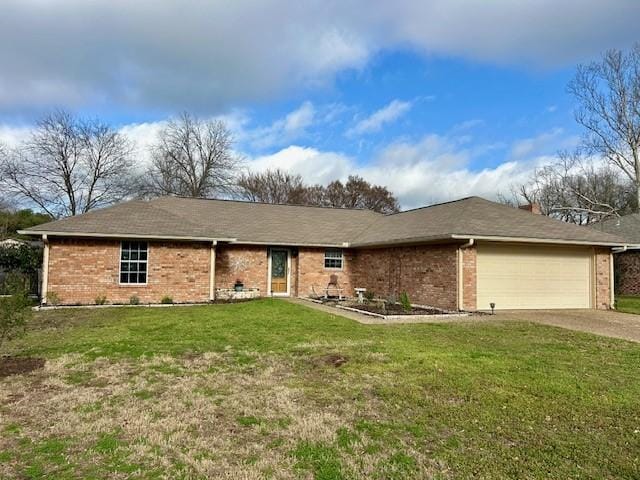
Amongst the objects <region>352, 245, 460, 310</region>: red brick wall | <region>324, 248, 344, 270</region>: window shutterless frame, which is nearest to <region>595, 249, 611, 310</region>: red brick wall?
<region>352, 245, 460, 310</region>: red brick wall

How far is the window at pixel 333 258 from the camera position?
20.1 metres

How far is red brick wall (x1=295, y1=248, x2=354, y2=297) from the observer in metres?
19.4

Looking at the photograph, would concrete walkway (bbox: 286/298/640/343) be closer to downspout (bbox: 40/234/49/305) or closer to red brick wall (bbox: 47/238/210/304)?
red brick wall (bbox: 47/238/210/304)

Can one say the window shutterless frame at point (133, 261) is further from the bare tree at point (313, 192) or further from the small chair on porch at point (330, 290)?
the bare tree at point (313, 192)

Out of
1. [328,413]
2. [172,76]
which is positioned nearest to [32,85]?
[172,76]

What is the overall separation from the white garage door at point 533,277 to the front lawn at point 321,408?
537cm

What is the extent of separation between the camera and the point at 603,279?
16.0 meters

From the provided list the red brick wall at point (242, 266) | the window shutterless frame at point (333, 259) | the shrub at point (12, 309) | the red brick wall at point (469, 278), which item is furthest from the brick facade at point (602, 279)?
the shrub at point (12, 309)

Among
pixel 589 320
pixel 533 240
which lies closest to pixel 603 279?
pixel 533 240

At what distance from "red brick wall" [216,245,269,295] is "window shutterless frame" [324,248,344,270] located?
2.69 metres

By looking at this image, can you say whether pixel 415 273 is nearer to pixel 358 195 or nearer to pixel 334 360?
pixel 334 360

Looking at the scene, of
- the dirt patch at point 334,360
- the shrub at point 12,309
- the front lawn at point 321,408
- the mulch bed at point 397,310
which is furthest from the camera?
the mulch bed at point 397,310

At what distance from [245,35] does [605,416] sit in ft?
37.9

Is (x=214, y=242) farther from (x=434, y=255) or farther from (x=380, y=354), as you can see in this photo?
(x=380, y=354)
